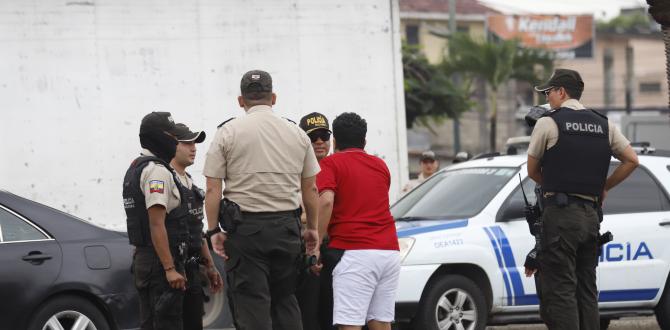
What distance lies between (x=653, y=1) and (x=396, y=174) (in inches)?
255

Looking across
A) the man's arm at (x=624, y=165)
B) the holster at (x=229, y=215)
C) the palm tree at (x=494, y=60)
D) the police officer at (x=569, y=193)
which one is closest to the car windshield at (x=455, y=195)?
the man's arm at (x=624, y=165)

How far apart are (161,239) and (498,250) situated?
3.46m

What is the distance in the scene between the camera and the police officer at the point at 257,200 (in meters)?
6.43

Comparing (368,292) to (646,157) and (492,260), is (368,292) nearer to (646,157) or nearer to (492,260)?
(492,260)

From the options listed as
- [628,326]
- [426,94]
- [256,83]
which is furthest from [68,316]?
[426,94]

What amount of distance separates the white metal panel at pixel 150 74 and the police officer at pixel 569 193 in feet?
14.3

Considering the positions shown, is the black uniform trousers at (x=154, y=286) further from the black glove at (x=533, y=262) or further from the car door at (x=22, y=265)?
the black glove at (x=533, y=262)

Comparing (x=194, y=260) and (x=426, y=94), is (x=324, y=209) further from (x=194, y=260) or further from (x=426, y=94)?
(x=426, y=94)

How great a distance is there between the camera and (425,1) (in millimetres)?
66812

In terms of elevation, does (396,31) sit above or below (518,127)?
above

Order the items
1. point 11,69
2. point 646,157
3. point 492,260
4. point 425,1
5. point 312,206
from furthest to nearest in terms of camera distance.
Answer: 1. point 425,1
2. point 11,69
3. point 646,157
4. point 492,260
5. point 312,206

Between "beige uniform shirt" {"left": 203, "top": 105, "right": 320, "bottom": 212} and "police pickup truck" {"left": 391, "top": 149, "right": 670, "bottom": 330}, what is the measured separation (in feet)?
8.77

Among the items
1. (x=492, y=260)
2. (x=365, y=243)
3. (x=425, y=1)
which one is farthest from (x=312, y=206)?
(x=425, y=1)

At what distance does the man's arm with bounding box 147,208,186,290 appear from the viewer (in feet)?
22.1
